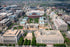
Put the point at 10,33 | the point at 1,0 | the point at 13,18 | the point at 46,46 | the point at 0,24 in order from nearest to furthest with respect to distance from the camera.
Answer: the point at 46,46 → the point at 10,33 → the point at 0,24 → the point at 13,18 → the point at 1,0

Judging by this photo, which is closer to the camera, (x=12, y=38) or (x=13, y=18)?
(x=12, y=38)

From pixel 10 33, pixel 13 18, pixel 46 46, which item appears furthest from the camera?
pixel 13 18

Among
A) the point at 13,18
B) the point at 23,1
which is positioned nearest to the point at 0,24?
the point at 13,18

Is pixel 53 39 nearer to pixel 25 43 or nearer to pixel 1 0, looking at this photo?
pixel 25 43

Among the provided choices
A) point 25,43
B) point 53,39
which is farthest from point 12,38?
point 53,39

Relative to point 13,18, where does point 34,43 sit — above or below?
below

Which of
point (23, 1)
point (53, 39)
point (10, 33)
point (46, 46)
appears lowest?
point (46, 46)

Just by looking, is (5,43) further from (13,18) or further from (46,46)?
(13,18)

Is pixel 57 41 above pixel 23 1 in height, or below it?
below

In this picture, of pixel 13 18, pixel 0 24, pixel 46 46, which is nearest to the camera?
pixel 46 46
